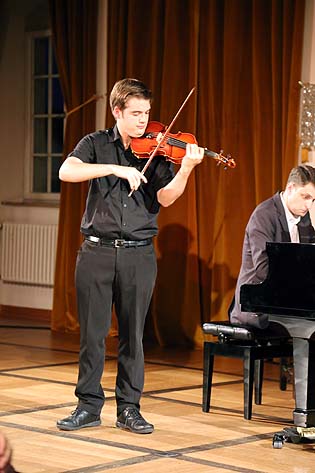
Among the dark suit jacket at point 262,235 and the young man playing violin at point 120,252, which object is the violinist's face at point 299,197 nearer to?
the dark suit jacket at point 262,235

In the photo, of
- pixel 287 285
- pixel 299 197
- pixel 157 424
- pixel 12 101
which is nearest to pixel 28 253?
pixel 12 101

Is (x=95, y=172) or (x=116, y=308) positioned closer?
(x=95, y=172)

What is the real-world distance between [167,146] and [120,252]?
0.48 metres

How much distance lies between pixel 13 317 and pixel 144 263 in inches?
184

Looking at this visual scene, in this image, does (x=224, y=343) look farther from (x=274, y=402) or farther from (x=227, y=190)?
(x=227, y=190)

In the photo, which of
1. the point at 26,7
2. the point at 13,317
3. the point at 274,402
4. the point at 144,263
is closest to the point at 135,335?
the point at 144,263

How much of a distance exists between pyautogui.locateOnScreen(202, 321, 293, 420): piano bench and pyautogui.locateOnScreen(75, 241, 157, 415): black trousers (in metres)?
0.58

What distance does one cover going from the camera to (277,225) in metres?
4.63

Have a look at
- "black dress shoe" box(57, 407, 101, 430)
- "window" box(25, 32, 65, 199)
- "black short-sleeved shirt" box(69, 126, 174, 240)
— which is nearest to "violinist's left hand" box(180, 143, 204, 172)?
"black short-sleeved shirt" box(69, 126, 174, 240)

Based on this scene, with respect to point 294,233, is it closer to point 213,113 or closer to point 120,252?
point 120,252

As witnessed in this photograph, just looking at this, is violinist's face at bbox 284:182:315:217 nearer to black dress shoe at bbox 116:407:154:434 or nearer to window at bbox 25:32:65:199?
black dress shoe at bbox 116:407:154:434

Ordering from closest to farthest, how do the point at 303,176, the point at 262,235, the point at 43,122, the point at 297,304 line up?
the point at 297,304, the point at 303,176, the point at 262,235, the point at 43,122

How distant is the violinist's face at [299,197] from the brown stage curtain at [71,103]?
3.47 meters

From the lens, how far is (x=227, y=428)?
4457 millimetres
